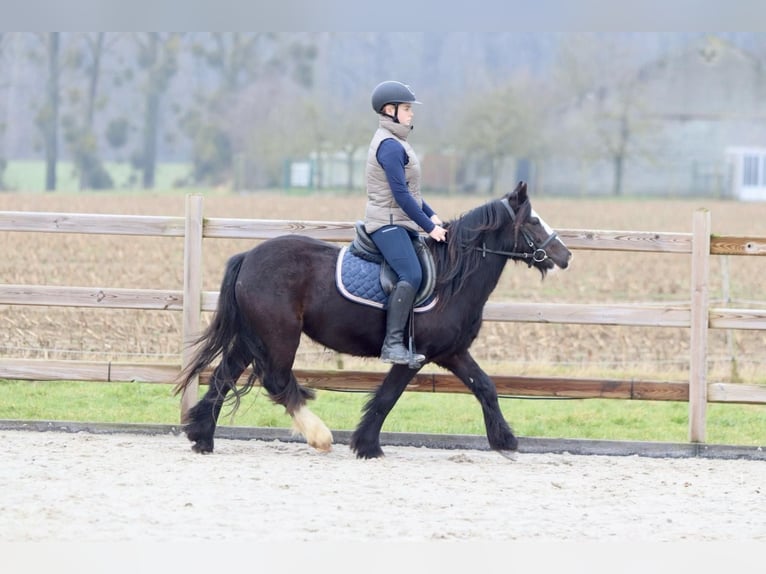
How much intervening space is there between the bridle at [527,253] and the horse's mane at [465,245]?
27 mm

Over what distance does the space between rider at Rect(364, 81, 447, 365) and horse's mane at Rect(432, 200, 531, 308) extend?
0.22 meters

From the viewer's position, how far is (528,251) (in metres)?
7.37

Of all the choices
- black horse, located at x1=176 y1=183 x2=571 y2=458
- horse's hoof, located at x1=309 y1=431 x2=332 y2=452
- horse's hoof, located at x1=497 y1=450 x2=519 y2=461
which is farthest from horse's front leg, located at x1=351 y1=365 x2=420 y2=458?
horse's hoof, located at x1=497 y1=450 x2=519 y2=461

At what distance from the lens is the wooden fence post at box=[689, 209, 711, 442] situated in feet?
25.6

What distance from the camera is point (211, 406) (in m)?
7.40

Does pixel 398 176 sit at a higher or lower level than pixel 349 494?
higher

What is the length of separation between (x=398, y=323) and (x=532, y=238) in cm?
104

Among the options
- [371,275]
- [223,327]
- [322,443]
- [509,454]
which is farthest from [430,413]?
[223,327]

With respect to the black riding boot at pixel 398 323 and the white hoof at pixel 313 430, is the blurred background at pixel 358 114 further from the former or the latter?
the black riding boot at pixel 398 323

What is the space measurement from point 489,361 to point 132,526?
21.6 ft

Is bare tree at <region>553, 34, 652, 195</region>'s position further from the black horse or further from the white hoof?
the white hoof

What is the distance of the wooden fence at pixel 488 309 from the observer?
7844 mm

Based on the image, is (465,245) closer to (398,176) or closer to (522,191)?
(522,191)

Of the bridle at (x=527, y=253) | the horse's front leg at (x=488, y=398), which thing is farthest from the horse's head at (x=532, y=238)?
the horse's front leg at (x=488, y=398)
